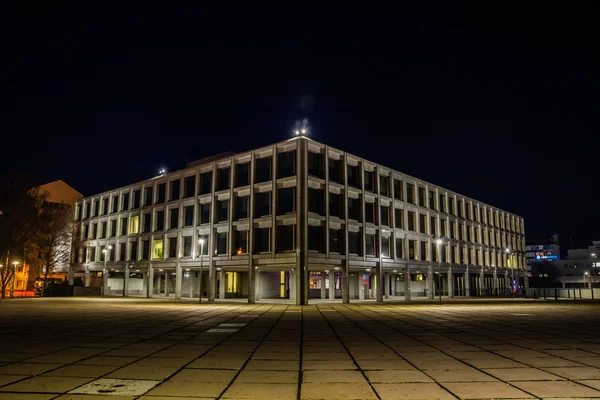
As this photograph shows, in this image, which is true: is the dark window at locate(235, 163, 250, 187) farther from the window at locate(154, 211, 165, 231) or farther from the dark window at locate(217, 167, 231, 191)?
the window at locate(154, 211, 165, 231)

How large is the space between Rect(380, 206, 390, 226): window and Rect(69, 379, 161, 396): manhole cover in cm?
4979

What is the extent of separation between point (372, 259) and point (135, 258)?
3408cm

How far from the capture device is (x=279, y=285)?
195 ft

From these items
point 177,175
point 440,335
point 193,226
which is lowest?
point 440,335

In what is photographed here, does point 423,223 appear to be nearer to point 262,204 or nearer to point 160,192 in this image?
point 262,204

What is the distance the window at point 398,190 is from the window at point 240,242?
829 inches

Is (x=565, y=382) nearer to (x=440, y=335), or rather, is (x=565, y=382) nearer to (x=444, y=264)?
(x=440, y=335)

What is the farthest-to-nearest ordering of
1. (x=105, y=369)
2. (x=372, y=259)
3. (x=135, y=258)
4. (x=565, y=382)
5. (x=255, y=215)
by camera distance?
(x=135, y=258) < (x=372, y=259) < (x=255, y=215) < (x=105, y=369) < (x=565, y=382)

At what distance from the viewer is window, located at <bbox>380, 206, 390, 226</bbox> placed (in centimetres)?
5635

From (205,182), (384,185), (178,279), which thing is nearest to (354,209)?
(384,185)

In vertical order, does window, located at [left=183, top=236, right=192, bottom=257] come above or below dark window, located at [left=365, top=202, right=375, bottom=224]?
below

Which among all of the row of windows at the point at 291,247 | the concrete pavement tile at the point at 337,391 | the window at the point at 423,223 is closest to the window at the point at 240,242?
the row of windows at the point at 291,247

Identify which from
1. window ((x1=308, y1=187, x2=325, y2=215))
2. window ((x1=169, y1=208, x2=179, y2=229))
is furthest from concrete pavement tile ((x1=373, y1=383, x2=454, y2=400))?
window ((x1=169, y1=208, x2=179, y2=229))

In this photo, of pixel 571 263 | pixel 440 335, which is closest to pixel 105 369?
pixel 440 335
